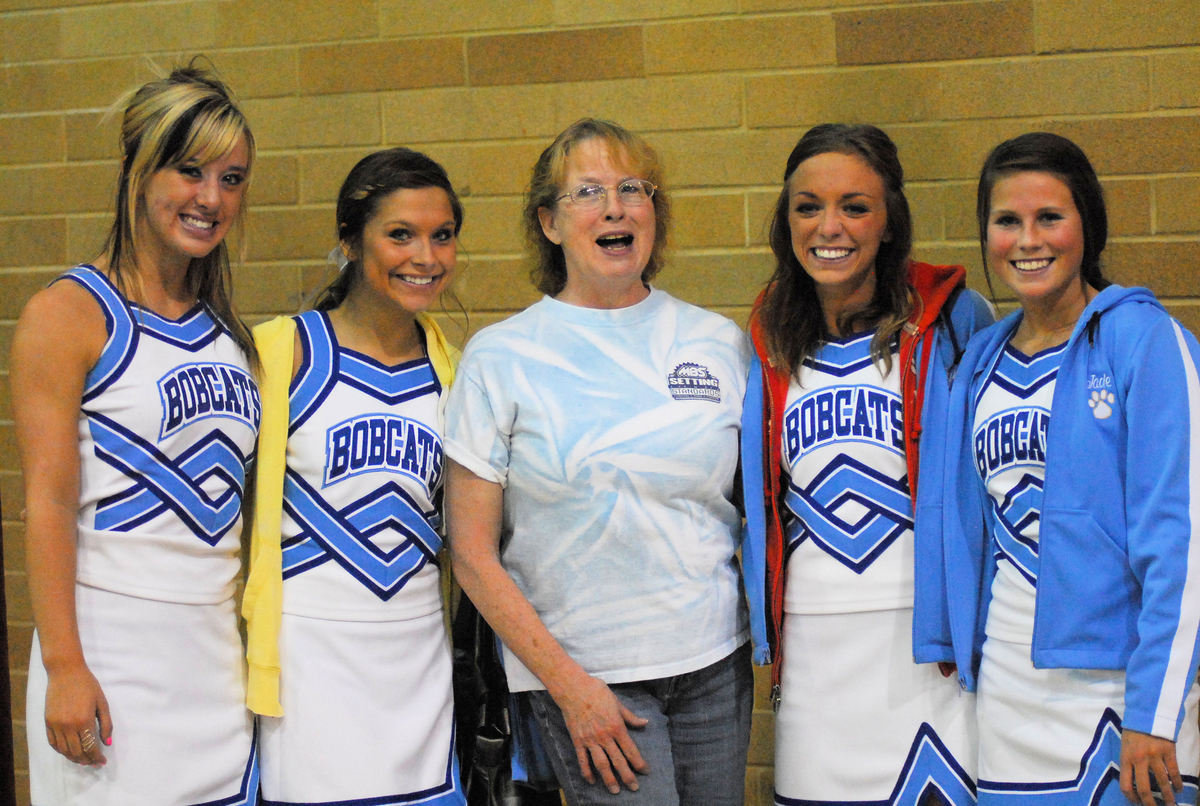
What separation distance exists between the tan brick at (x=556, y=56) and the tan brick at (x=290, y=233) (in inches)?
21.8

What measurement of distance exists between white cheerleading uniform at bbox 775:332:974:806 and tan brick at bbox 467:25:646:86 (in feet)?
4.15

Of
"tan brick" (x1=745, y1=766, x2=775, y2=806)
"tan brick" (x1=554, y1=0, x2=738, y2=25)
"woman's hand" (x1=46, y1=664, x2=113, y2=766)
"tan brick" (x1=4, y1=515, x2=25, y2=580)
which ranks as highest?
"tan brick" (x1=554, y1=0, x2=738, y2=25)

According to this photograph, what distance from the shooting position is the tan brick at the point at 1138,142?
2.63 meters

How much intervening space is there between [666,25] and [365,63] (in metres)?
0.80

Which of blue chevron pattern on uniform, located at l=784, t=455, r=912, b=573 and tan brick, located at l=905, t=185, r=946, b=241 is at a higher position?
tan brick, located at l=905, t=185, r=946, b=241

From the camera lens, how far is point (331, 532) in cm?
200

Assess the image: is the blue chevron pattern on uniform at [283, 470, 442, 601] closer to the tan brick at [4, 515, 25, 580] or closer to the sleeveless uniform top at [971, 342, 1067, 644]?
the sleeveless uniform top at [971, 342, 1067, 644]

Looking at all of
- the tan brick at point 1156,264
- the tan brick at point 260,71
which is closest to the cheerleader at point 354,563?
the tan brick at point 260,71

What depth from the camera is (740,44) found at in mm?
2822

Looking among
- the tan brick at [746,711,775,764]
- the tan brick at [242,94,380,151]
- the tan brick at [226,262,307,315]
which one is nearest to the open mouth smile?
the tan brick at [746,711,775,764]

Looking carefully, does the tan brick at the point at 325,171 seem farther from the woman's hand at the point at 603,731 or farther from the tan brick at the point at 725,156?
the woman's hand at the point at 603,731

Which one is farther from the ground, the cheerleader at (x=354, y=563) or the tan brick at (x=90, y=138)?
the tan brick at (x=90, y=138)

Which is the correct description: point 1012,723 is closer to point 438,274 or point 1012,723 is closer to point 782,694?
point 782,694

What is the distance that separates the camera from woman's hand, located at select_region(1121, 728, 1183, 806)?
1665mm
